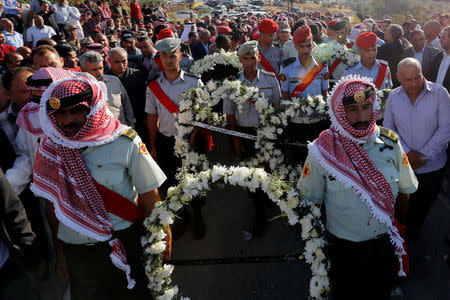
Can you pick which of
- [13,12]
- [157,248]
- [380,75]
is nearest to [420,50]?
[380,75]

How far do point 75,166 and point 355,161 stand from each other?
2.19 metres

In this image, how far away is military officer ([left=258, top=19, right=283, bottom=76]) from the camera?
6.95 metres

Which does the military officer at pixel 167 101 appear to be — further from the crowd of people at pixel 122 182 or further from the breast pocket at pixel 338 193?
the breast pocket at pixel 338 193

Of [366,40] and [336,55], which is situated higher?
[366,40]

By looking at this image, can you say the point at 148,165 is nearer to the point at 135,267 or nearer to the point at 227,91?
the point at 135,267

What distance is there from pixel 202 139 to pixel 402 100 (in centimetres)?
274

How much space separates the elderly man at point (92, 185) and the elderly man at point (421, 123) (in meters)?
3.09

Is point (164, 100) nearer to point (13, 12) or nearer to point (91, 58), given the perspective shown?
point (91, 58)

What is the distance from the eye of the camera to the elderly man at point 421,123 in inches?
153

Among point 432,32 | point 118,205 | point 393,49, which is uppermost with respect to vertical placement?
point 118,205

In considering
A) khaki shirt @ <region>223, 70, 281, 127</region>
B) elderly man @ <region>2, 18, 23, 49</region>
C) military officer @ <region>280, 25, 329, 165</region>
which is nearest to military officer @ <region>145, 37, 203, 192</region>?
khaki shirt @ <region>223, 70, 281, 127</region>

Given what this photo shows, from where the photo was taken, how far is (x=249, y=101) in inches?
193

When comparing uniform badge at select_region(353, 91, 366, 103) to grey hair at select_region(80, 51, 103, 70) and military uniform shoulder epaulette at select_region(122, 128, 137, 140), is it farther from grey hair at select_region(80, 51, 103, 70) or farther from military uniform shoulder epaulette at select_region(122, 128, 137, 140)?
grey hair at select_region(80, 51, 103, 70)

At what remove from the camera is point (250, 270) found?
4285 mm
